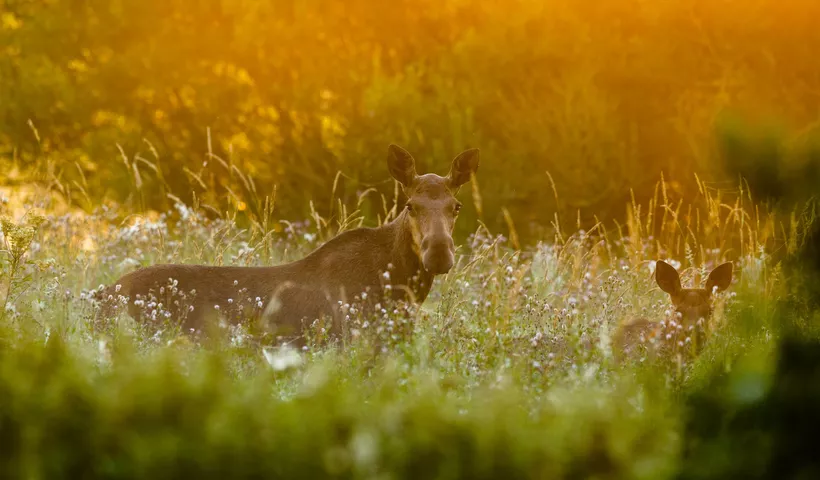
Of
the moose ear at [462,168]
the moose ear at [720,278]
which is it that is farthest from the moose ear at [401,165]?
the moose ear at [720,278]

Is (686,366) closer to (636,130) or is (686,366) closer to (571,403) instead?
(571,403)

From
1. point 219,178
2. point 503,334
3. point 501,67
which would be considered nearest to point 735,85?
point 501,67

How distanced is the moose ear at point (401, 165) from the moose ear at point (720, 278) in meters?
2.29

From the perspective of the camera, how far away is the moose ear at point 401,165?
812 centimetres

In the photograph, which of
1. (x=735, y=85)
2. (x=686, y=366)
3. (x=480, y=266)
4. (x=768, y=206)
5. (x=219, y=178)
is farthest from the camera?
(x=219, y=178)

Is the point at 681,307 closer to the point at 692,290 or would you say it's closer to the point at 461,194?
the point at 692,290

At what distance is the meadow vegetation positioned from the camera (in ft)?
14.3

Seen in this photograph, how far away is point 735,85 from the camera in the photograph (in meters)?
14.2

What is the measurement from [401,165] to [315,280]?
1073 mm

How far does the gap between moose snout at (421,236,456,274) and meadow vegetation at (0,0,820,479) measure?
0.99 feet

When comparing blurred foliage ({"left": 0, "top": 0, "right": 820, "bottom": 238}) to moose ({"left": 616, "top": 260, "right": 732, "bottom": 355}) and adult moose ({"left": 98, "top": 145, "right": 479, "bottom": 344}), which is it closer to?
adult moose ({"left": 98, "top": 145, "right": 479, "bottom": 344})

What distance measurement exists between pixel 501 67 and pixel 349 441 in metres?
11.0

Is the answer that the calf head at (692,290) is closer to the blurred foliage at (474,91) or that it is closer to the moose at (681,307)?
the moose at (681,307)

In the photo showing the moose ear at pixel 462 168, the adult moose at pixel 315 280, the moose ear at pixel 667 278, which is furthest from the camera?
the moose ear at pixel 462 168
